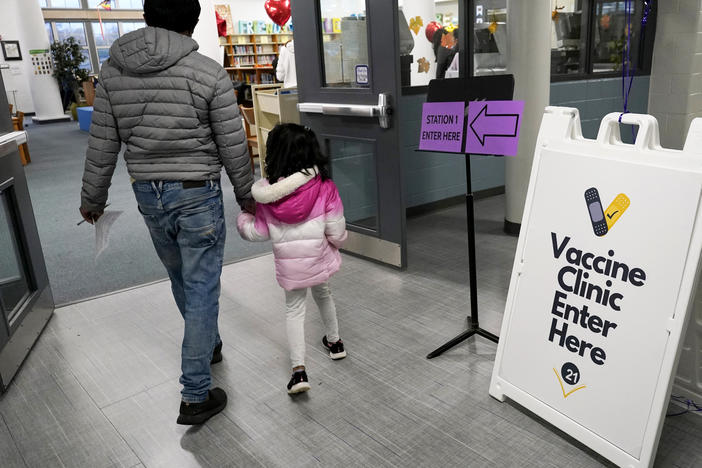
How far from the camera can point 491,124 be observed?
227cm

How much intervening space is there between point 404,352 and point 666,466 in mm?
1131

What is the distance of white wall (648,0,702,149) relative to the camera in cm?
507

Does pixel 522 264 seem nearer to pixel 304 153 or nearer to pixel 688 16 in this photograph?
pixel 304 153

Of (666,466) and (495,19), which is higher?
(495,19)

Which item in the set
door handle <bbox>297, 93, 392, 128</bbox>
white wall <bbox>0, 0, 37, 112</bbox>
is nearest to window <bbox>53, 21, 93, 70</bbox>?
white wall <bbox>0, 0, 37, 112</bbox>

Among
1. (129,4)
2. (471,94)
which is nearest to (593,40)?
(471,94)

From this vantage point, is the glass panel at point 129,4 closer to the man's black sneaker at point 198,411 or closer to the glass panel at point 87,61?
the glass panel at point 87,61

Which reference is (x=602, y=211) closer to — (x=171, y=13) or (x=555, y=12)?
(x=171, y=13)

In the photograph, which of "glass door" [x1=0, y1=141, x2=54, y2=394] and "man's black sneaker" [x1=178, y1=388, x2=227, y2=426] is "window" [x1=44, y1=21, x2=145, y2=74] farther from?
"man's black sneaker" [x1=178, y1=388, x2=227, y2=426]

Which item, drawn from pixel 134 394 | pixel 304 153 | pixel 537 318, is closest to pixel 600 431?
pixel 537 318

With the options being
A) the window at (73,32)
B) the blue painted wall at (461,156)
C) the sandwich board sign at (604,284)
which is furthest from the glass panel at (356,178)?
the window at (73,32)

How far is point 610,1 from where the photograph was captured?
5.40 metres

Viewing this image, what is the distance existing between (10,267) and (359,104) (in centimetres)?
214

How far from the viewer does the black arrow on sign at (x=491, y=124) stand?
2.20 m
